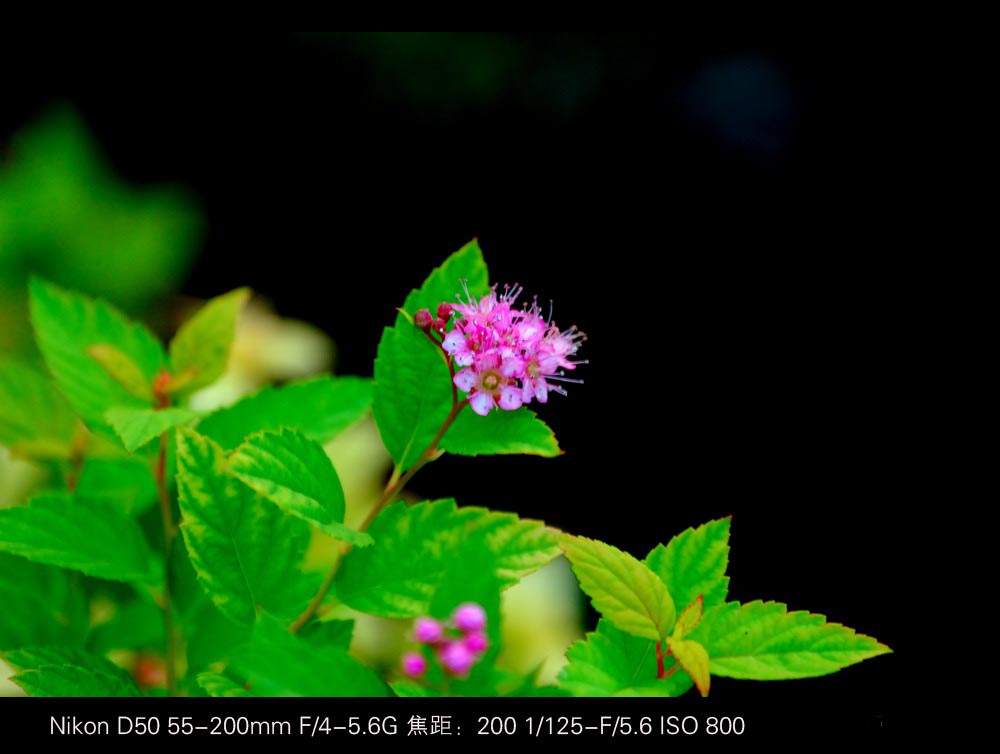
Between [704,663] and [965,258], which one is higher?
[965,258]

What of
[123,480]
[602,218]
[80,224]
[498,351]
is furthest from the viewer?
[602,218]

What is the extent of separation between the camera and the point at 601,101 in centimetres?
322

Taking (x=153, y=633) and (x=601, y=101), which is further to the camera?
(x=601, y=101)

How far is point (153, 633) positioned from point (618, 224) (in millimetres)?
2547

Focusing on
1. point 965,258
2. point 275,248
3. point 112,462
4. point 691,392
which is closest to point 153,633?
point 112,462

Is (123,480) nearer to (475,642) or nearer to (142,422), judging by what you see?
(142,422)

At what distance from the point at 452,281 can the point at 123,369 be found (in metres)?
0.28

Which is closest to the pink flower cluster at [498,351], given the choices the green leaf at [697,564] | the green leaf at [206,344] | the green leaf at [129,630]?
the green leaf at [697,564]

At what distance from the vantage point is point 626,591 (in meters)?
0.55

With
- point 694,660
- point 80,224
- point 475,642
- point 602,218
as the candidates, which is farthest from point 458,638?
point 602,218

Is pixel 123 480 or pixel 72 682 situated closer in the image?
pixel 72 682

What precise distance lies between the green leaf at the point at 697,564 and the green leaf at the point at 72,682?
363mm

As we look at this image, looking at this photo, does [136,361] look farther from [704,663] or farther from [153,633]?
[704,663]

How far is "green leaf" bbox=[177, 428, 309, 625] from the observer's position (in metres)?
0.58
